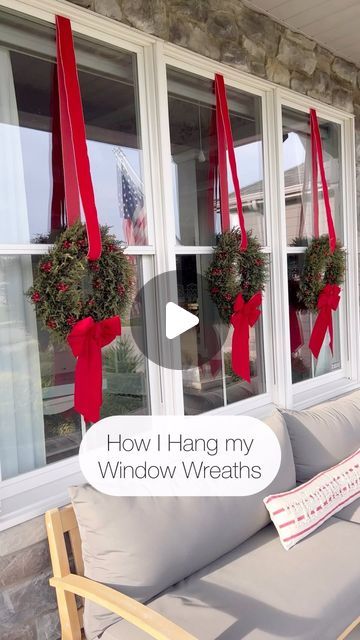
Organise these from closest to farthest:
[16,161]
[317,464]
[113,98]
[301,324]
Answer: [16,161], [113,98], [317,464], [301,324]

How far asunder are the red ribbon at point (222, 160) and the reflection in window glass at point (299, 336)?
2.10ft

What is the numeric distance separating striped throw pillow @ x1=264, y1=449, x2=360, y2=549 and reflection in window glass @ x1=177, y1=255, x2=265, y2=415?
607 millimetres

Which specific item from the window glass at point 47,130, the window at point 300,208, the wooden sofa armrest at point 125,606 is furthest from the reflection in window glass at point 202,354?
the wooden sofa armrest at point 125,606

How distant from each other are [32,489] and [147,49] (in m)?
1.90

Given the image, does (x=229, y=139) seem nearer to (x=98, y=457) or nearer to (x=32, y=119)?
(x=32, y=119)

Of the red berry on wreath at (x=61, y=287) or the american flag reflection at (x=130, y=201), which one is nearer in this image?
the red berry on wreath at (x=61, y=287)

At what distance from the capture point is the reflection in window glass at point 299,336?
3033mm

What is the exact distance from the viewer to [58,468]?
1966 mm

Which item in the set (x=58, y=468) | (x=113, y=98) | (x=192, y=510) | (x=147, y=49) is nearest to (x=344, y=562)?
(x=192, y=510)

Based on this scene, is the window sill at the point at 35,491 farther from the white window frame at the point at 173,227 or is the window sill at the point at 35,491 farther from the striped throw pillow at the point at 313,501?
the striped throw pillow at the point at 313,501

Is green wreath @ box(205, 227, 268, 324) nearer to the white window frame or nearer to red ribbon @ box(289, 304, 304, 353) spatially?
the white window frame

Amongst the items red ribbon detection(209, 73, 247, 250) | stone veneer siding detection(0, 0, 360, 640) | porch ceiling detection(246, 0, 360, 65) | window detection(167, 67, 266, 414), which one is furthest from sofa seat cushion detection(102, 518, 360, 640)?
porch ceiling detection(246, 0, 360, 65)

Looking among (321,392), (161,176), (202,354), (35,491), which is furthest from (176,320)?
(321,392)

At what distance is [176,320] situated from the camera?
7.54ft
